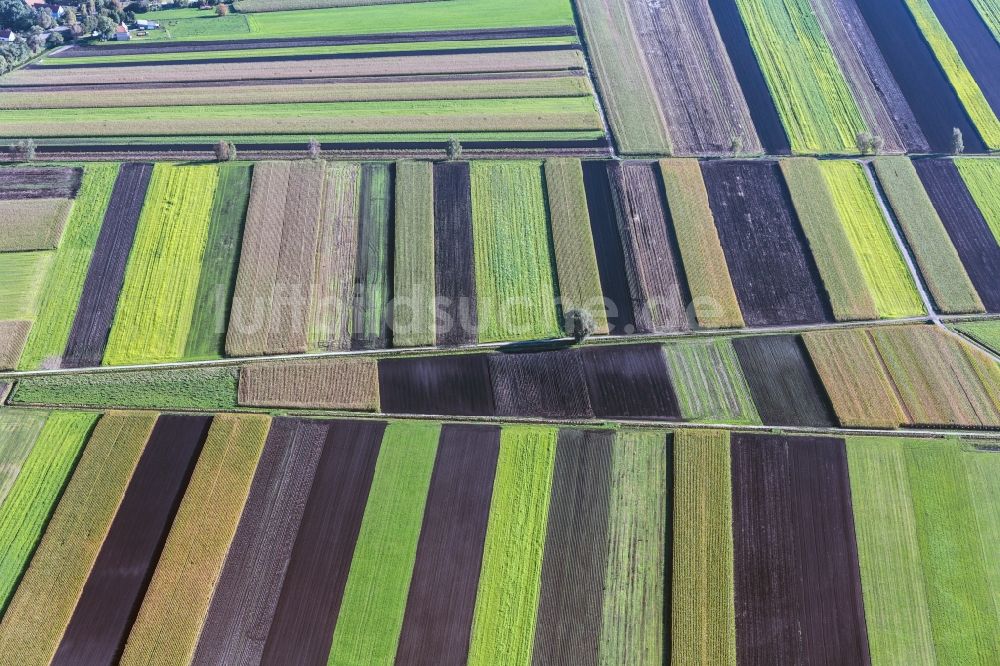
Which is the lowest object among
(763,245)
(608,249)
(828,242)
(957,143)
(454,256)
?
(454,256)

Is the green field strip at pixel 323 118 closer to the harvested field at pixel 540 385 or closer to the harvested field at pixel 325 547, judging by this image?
the harvested field at pixel 540 385

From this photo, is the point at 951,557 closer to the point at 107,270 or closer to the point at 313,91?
the point at 107,270

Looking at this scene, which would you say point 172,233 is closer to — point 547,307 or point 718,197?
point 547,307

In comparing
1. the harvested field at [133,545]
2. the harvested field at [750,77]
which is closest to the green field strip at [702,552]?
the harvested field at [133,545]

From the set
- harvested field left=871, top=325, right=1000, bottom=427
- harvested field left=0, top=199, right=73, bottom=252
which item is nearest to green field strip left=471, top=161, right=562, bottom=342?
harvested field left=871, top=325, right=1000, bottom=427

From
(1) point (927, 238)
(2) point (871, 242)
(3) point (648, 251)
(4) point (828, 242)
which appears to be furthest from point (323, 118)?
(1) point (927, 238)

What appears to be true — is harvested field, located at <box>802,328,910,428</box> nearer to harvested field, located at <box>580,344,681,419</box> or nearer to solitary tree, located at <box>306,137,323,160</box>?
harvested field, located at <box>580,344,681,419</box>

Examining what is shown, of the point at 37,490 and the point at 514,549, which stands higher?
the point at 514,549

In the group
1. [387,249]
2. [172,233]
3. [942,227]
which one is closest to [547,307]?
[387,249]
